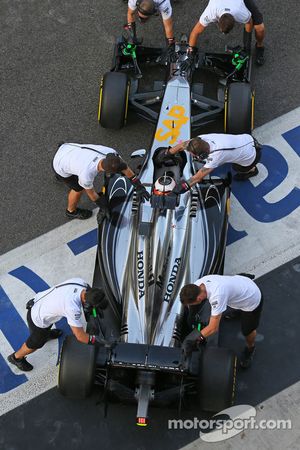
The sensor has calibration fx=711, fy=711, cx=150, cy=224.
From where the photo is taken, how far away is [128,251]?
7.76 m

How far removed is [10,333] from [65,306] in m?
1.64

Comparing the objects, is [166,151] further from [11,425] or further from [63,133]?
[11,425]

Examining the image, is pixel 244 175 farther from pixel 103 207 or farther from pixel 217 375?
pixel 217 375

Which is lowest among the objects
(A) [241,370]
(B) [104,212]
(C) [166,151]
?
(A) [241,370]

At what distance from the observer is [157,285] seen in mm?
7367

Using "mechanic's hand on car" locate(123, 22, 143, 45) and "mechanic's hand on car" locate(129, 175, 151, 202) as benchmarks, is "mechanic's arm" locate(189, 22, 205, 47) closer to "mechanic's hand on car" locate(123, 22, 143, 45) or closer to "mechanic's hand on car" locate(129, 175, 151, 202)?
"mechanic's hand on car" locate(123, 22, 143, 45)

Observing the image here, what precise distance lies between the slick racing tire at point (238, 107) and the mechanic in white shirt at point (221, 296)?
2.70 meters

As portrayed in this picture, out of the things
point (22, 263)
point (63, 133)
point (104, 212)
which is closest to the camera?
point (104, 212)

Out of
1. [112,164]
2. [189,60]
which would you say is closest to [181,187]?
[112,164]

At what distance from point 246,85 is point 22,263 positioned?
359 cm

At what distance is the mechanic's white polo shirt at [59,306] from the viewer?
6.78m

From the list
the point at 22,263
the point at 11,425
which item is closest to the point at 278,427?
the point at 11,425

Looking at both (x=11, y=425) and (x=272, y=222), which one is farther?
(x=272, y=222)

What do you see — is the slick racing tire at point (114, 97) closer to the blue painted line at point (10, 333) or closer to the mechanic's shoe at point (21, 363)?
the blue painted line at point (10, 333)
